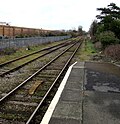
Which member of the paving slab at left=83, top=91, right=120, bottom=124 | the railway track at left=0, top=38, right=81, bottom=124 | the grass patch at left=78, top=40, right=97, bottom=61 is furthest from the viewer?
the grass patch at left=78, top=40, right=97, bottom=61

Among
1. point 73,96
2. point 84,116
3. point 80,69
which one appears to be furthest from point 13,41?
point 84,116

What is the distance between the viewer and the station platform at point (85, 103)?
677 centimetres

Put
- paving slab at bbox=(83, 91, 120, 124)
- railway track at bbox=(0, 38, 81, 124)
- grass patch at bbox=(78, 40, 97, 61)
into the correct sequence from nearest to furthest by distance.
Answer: paving slab at bbox=(83, 91, 120, 124) → railway track at bbox=(0, 38, 81, 124) → grass patch at bbox=(78, 40, 97, 61)

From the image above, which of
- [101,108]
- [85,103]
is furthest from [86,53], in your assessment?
[101,108]

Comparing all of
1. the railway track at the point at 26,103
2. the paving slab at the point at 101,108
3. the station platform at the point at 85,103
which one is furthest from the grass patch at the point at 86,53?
the paving slab at the point at 101,108

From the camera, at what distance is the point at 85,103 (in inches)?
323

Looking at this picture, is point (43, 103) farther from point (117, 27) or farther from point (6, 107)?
point (117, 27)

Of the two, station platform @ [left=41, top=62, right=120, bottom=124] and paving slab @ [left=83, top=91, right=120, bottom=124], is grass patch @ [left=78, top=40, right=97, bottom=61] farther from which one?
paving slab @ [left=83, top=91, right=120, bottom=124]

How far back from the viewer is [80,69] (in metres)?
15.6

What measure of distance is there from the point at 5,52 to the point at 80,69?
1030 centimetres

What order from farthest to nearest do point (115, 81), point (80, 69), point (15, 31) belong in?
point (15, 31), point (80, 69), point (115, 81)

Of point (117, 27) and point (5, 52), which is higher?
point (117, 27)

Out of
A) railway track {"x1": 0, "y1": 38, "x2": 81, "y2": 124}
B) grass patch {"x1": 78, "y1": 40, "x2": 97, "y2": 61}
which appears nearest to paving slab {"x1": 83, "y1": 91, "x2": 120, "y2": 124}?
railway track {"x1": 0, "y1": 38, "x2": 81, "y2": 124}

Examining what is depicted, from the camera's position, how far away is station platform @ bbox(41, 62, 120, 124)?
6.77 meters
